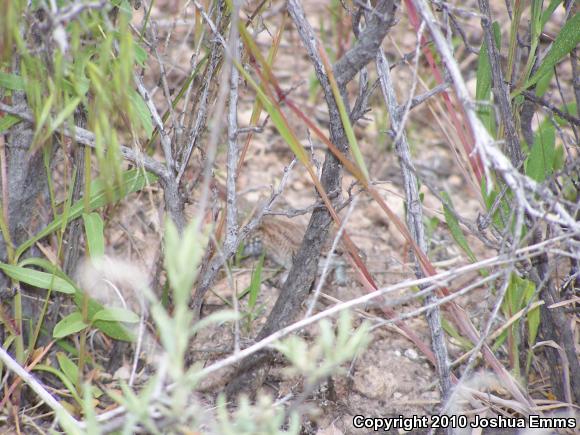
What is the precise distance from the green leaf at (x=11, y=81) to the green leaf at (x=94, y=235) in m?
0.34

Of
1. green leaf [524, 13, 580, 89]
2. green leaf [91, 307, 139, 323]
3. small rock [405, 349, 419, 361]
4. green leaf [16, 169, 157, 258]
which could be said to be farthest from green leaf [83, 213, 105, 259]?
green leaf [524, 13, 580, 89]

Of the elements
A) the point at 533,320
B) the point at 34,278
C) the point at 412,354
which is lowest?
the point at 412,354

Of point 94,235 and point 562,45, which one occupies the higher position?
point 562,45

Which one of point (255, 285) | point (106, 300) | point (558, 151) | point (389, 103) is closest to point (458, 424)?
point (255, 285)

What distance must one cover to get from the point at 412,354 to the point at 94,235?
109cm

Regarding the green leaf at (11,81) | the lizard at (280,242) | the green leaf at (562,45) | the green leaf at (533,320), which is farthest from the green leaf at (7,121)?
the green leaf at (533,320)

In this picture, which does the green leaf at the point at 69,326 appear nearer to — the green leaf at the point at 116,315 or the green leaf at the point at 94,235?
the green leaf at the point at 116,315

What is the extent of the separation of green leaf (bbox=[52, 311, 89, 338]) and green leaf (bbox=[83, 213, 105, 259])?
219 millimetres

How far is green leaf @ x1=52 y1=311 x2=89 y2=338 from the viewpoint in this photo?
1.57m

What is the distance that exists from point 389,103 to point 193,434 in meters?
0.90

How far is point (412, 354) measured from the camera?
78.4 inches

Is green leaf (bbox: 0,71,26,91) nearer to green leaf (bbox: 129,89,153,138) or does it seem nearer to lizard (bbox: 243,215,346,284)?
green leaf (bbox: 129,89,153,138)

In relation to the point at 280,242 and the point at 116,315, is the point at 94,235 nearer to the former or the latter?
the point at 116,315

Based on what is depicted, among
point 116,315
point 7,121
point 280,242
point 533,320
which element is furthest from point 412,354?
point 7,121
